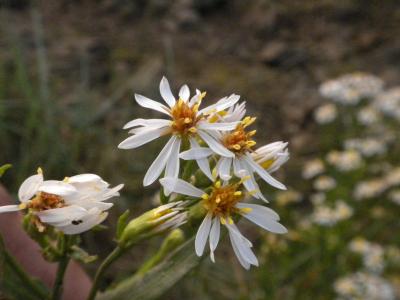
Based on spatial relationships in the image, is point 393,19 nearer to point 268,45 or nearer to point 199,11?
point 268,45

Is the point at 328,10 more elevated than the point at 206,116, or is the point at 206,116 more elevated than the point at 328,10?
the point at 206,116

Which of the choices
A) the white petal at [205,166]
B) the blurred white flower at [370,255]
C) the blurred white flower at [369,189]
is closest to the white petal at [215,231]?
the white petal at [205,166]

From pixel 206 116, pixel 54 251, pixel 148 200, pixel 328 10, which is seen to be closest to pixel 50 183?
pixel 54 251

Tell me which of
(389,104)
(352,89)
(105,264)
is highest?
(105,264)

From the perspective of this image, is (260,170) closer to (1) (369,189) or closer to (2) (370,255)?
(2) (370,255)

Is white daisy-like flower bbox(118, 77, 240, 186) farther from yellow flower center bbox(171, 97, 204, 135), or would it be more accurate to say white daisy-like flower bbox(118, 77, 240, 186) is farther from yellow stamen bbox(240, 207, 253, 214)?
yellow stamen bbox(240, 207, 253, 214)

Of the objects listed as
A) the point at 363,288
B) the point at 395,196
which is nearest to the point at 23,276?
the point at 363,288
